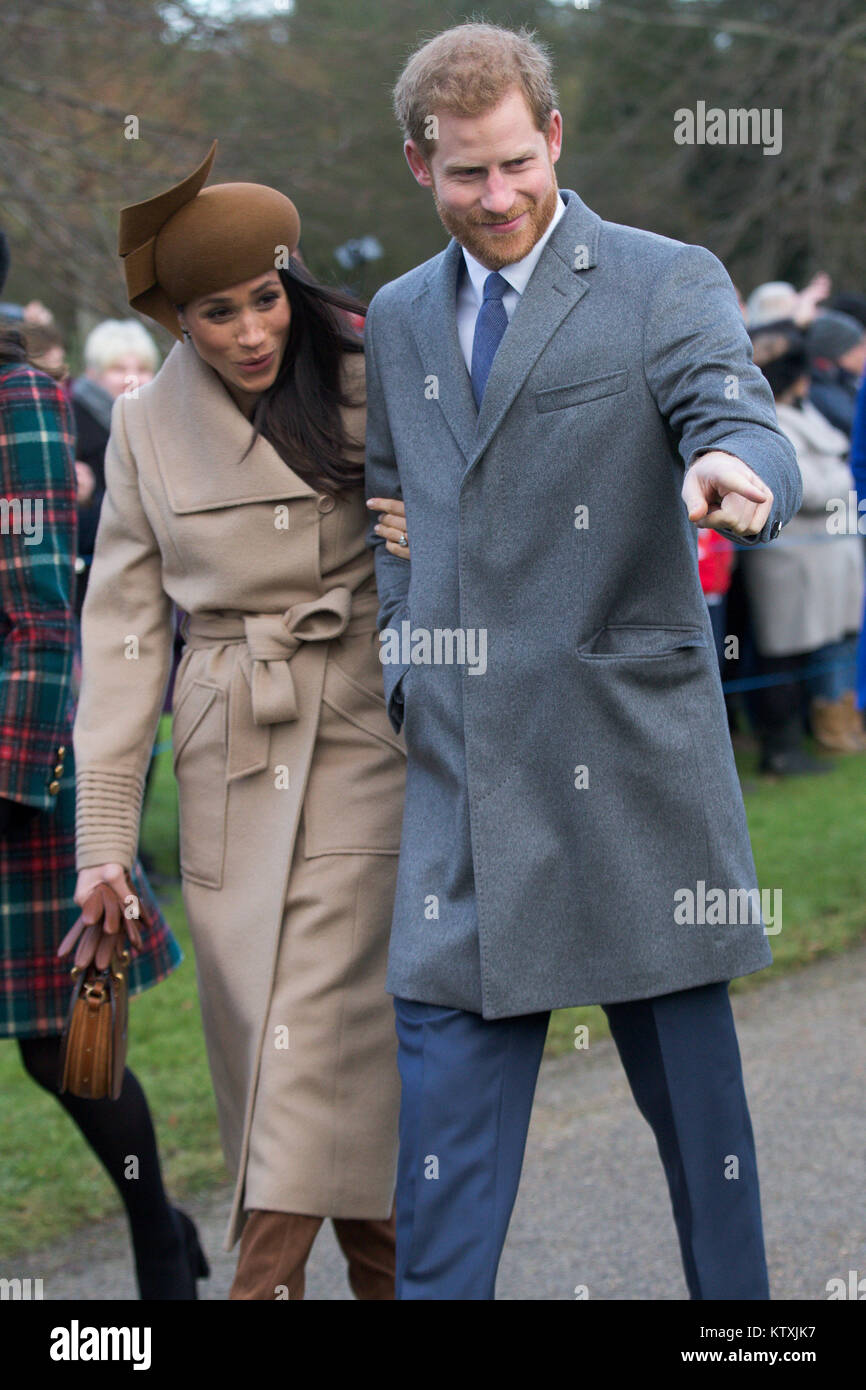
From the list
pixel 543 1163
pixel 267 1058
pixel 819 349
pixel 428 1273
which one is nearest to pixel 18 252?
pixel 819 349

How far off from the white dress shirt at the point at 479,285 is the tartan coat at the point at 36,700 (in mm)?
975

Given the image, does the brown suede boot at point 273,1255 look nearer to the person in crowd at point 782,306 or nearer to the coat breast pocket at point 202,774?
the coat breast pocket at point 202,774

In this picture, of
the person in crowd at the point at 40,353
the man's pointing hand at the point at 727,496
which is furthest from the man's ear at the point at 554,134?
the person in crowd at the point at 40,353

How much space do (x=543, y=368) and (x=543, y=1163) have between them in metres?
2.42

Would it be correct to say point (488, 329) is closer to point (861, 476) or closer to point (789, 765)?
point (861, 476)

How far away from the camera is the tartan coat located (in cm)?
333

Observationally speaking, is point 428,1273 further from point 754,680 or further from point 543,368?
point 754,680

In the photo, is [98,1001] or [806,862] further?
[806,862]

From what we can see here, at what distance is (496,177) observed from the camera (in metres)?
2.58

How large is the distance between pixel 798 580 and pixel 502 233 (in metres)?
6.37

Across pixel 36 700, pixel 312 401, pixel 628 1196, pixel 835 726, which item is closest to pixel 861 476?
pixel 628 1196

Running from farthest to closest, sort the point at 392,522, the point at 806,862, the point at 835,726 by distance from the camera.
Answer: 1. the point at 835,726
2. the point at 806,862
3. the point at 392,522

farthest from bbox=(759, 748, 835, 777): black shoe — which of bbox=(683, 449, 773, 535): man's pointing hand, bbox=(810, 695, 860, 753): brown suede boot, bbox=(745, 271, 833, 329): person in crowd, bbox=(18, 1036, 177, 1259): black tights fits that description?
bbox=(683, 449, 773, 535): man's pointing hand
